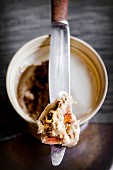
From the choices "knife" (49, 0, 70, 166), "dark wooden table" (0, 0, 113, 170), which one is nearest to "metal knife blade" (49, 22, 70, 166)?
"knife" (49, 0, 70, 166)

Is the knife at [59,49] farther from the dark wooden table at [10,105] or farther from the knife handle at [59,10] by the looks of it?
the dark wooden table at [10,105]

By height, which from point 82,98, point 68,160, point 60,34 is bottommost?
point 68,160

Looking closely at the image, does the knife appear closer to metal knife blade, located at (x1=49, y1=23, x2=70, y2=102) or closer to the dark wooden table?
metal knife blade, located at (x1=49, y1=23, x2=70, y2=102)

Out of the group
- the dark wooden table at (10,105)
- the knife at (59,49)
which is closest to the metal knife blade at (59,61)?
the knife at (59,49)

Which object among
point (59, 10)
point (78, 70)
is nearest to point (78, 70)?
point (78, 70)

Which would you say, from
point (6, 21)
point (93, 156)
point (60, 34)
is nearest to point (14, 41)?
point (6, 21)

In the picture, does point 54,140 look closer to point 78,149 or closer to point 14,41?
point 78,149

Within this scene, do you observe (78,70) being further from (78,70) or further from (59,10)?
(59,10)
